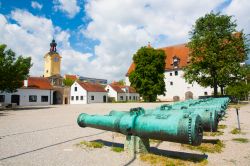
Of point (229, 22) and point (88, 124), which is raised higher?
point (229, 22)

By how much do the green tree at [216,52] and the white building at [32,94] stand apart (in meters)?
30.0

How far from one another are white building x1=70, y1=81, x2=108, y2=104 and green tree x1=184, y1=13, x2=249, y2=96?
3131 centimetres

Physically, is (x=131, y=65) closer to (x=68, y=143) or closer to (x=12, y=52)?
(x=12, y=52)

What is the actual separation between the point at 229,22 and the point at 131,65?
41094 mm

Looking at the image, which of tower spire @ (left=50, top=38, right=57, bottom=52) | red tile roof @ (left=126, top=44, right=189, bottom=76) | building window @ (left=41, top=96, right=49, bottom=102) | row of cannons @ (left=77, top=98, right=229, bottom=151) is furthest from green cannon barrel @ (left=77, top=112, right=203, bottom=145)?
tower spire @ (left=50, top=38, right=57, bottom=52)

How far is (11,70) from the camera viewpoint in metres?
27.6

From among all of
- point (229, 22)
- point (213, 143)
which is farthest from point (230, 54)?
point (213, 143)

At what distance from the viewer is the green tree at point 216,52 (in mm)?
27625

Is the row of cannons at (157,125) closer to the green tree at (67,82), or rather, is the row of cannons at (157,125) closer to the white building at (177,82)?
the white building at (177,82)

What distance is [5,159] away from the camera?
5129mm

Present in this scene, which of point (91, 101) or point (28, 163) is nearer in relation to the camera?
point (28, 163)

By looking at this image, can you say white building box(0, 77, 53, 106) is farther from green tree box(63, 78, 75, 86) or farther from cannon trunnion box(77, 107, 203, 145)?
green tree box(63, 78, 75, 86)

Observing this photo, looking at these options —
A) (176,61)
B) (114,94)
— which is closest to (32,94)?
(114,94)

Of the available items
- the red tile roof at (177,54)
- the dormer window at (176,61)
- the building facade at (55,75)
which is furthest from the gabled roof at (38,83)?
the dormer window at (176,61)
